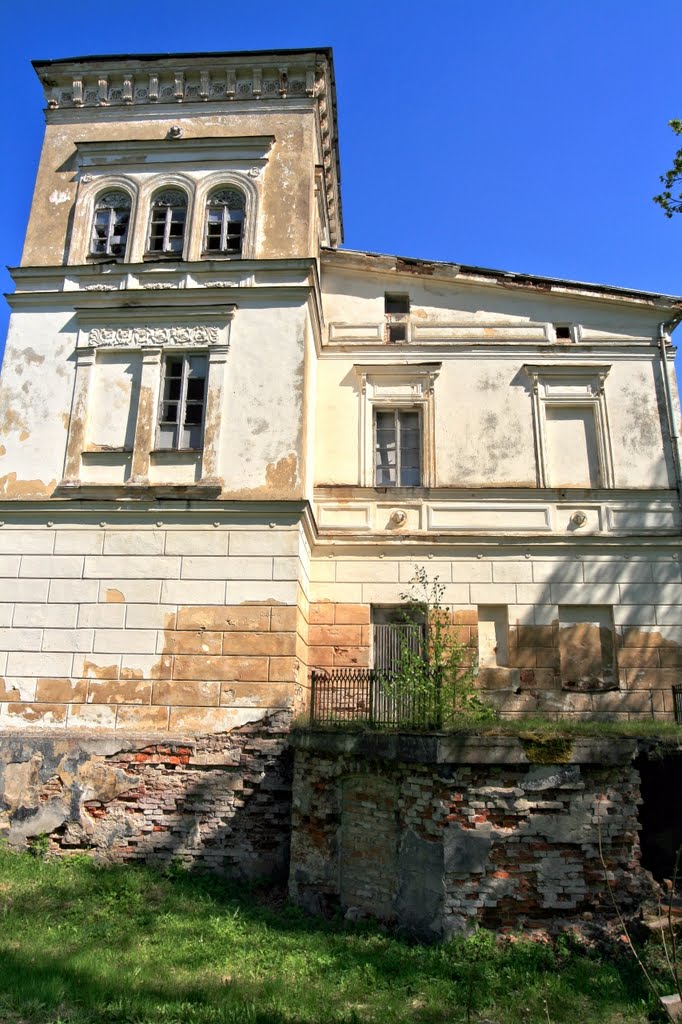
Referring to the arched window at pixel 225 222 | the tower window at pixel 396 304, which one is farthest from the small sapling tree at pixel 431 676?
the arched window at pixel 225 222

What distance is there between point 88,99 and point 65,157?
1339 mm

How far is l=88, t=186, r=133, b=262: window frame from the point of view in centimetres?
1522

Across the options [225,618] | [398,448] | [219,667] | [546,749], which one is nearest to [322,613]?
[225,618]

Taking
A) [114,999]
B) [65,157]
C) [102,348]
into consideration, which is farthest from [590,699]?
[65,157]

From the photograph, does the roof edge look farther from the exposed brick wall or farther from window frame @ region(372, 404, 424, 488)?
the exposed brick wall

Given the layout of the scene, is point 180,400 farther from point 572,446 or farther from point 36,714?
point 572,446

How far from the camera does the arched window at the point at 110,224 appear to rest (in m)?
15.3

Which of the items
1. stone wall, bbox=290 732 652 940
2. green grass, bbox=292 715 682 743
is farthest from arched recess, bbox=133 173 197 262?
stone wall, bbox=290 732 652 940

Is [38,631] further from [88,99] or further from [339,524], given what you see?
[88,99]

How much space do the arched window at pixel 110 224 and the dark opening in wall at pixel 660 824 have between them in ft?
42.5

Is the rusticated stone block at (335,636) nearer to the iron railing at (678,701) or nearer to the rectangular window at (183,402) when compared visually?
the rectangular window at (183,402)

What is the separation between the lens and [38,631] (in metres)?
12.9

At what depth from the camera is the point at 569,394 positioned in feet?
51.8

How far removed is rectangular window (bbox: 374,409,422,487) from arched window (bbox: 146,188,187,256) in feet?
16.8
